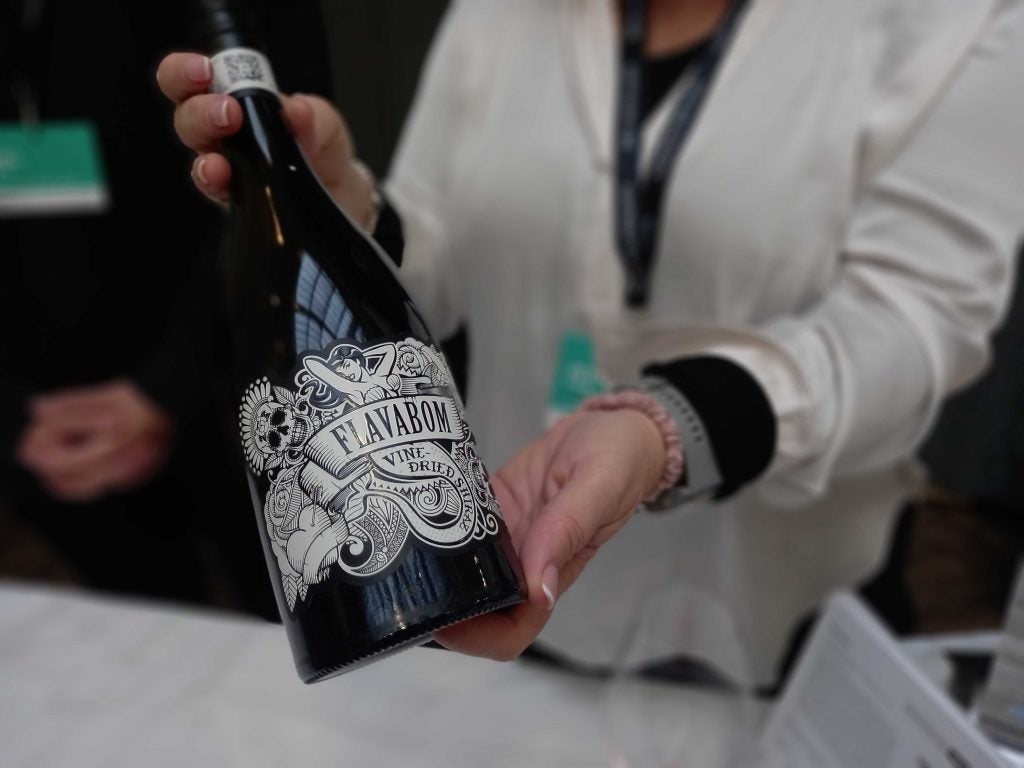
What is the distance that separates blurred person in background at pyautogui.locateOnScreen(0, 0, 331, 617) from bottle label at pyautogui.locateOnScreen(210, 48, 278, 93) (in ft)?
1.88

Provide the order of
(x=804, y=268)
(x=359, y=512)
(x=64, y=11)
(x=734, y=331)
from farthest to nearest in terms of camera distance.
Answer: (x=64, y=11) → (x=804, y=268) → (x=734, y=331) → (x=359, y=512)

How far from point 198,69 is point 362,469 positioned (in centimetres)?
16

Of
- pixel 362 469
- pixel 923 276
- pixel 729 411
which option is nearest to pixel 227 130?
pixel 362 469

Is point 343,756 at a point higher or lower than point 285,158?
lower

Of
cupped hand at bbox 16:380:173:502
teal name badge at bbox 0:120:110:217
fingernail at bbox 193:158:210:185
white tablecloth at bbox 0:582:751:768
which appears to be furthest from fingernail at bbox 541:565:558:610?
teal name badge at bbox 0:120:110:217

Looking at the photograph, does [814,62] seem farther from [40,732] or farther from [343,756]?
[40,732]

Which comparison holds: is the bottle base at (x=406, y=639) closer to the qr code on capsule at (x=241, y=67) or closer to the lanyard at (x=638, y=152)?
the qr code on capsule at (x=241, y=67)

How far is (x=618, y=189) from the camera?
0.53 metres

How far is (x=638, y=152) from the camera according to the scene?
0.53m

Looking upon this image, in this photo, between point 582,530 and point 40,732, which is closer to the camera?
point 582,530

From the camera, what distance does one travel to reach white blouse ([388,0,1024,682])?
467 mm

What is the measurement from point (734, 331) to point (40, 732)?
56 cm

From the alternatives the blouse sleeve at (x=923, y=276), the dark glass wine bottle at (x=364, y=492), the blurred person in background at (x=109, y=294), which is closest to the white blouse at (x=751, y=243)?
the blouse sleeve at (x=923, y=276)

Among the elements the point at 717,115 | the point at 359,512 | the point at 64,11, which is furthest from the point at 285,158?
the point at 64,11
